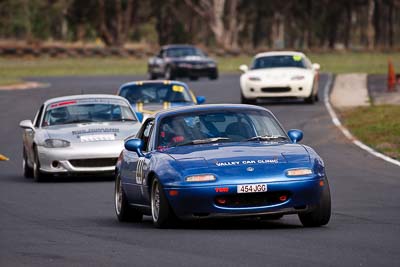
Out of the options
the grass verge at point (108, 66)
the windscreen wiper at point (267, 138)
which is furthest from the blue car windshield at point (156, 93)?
the grass verge at point (108, 66)

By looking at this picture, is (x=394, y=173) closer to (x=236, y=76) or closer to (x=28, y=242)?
(x=28, y=242)

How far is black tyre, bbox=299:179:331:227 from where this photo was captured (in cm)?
1141

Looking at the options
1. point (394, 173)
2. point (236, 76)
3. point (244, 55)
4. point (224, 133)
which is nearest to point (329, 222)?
point (224, 133)

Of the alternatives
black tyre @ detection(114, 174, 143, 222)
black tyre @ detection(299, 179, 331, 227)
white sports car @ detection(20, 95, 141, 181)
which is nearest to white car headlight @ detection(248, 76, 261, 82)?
white sports car @ detection(20, 95, 141, 181)

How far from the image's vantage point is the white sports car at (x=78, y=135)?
62.5 feet

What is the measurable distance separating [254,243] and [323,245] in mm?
579

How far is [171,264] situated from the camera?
9055 millimetres

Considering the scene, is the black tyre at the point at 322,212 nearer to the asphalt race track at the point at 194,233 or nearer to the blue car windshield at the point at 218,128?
the asphalt race track at the point at 194,233

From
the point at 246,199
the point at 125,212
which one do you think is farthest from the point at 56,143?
the point at 246,199

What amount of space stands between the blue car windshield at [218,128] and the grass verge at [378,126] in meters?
9.09

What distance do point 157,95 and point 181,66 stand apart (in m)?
29.0

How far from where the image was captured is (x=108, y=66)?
73125mm

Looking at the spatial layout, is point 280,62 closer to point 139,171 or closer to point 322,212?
point 139,171

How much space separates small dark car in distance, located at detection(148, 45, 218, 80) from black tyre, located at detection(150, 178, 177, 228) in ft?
140
